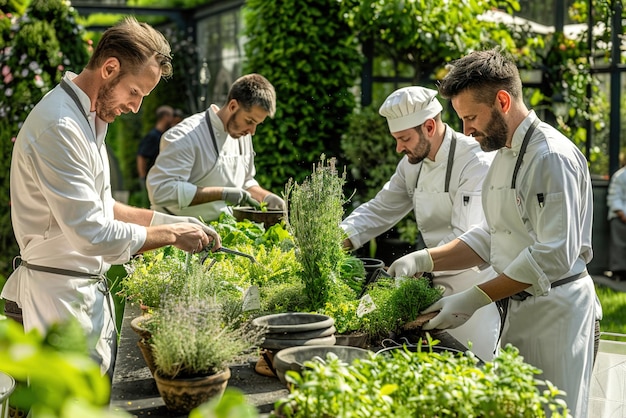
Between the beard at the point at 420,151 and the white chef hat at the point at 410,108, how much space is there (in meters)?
0.08

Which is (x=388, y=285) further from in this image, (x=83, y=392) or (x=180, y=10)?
(x=180, y=10)

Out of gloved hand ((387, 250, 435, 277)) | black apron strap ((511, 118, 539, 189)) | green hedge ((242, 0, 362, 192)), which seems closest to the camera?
black apron strap ((511, 118, 539, 189))

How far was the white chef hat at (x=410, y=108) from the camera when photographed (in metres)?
3.56

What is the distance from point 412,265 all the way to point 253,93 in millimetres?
1831

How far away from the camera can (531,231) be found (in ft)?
8.72

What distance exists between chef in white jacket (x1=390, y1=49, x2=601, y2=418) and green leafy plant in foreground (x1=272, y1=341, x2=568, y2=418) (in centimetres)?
88

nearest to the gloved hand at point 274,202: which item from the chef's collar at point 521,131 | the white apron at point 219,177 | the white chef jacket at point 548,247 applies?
the white apron at point 219,177

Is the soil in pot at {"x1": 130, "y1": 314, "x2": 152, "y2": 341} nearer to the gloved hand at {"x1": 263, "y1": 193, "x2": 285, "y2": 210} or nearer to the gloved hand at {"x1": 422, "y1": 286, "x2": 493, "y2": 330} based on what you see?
the gloved hand at {"x1": 422, "y1": 286, "x2": 493, "y2": 330}

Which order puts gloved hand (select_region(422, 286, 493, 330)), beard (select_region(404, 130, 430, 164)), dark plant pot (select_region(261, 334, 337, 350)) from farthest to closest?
1. beard (select_region(404, 130, 430, 164))
2. gloved hand (select_region(422, 286, 493, 330))
3. dark plant pot (select_region(261, 334, 337, 350))

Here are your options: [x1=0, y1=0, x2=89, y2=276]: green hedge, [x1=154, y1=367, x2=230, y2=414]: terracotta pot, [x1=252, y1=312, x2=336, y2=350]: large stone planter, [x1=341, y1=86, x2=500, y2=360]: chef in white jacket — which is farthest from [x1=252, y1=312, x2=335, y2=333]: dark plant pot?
[x1=0, y1=0, x2=89, y2=276]: green hedge

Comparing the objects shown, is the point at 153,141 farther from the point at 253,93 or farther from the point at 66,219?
the point at 66,219

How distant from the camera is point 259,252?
2.95 m

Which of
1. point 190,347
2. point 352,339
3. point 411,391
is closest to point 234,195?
point 352,339

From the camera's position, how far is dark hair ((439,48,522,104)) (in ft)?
8.65
